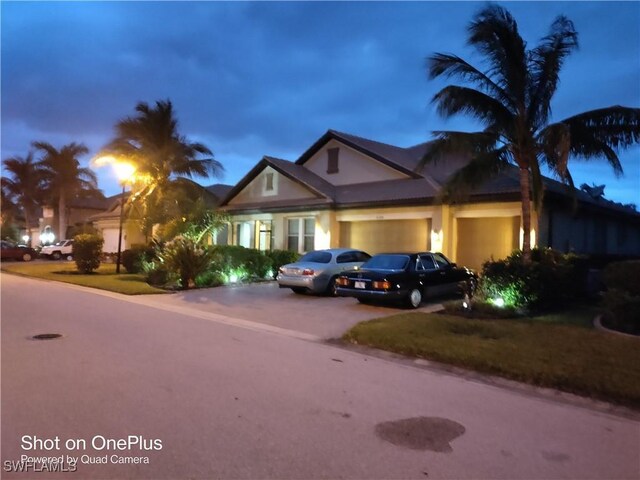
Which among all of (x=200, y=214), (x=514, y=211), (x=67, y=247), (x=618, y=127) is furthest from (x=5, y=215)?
(x=618, y=127)

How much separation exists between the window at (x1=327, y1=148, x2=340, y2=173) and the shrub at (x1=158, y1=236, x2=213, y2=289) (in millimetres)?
8869

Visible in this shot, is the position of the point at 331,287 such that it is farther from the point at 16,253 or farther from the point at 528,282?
the point at 16,253

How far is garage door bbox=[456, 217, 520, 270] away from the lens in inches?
763

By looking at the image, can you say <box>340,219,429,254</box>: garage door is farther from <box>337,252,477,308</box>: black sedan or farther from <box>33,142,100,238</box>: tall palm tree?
<box>33,142,100,238</box>: tall palm tree

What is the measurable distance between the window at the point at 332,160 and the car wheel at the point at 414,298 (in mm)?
12978

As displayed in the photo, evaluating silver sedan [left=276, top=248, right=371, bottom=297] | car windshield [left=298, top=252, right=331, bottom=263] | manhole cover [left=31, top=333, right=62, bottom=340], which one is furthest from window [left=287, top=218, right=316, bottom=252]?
manhole cover [left=31, top=333, right=62, bottom=340]

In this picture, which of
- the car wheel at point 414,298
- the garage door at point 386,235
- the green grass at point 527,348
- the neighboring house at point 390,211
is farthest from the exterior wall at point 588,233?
the green grass at point 527,348

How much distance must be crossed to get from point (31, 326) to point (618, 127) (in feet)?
46.6

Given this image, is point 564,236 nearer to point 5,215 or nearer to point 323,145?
point 323,145

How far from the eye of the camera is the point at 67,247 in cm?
4119

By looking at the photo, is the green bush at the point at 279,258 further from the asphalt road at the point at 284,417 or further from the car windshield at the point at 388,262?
the asphalt road at the point at 284,417

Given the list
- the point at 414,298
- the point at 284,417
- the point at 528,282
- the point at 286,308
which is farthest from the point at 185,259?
the point at 284,417

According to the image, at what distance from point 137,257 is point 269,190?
23.9 ft

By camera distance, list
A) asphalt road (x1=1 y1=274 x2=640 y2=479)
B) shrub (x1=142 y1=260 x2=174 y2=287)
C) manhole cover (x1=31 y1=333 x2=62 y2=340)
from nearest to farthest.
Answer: asphalt road (x1=1 y1=274 x2=640 y2=479) < manhole cover (x1=31 y1=333 x2=62 y2=340) < shrub (x1=142 y1=260 x2=174 y2=287)
